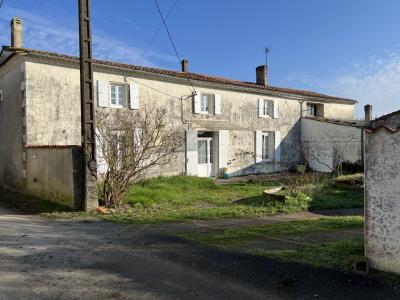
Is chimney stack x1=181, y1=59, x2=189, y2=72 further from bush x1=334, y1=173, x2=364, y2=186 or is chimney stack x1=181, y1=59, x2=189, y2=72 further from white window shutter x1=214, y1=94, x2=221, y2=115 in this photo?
bush x1=334, y1=173, x2=364, y2=186

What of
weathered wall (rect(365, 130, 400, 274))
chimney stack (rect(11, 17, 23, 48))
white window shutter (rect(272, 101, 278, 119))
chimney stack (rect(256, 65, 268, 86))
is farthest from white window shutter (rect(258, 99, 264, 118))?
weathered wall (rect(365, 130, 400, 274))

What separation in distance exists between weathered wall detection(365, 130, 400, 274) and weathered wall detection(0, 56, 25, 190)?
12.6 metres

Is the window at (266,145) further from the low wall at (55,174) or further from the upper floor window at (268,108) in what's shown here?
the low wall at (55,174)

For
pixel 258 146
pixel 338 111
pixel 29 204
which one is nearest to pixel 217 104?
pixel 258 146

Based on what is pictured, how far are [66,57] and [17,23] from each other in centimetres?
338

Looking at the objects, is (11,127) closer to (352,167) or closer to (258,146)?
(258,146)

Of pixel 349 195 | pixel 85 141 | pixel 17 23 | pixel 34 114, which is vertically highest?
pixel 17 23

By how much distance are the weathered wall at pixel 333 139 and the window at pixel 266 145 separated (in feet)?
8.74

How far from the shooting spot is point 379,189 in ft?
15.6

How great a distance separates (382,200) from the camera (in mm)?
4715

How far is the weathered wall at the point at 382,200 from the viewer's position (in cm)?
459

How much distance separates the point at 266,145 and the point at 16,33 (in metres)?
14.4

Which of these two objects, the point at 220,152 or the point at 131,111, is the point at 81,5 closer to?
the point at 131,111

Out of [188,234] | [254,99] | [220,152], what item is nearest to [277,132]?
[254,99]
